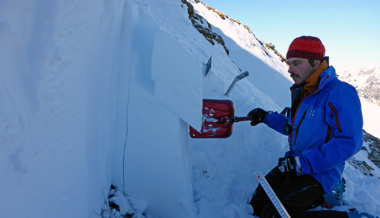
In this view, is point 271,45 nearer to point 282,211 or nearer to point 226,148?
point 226,148

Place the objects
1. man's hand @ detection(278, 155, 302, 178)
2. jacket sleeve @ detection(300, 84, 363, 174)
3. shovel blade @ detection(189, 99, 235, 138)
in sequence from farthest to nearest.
Result: shovel blade @ detection(189, 99, 235, 138) < man's hand @ detection(278, 155, 302, 178) < jacket sleeve @ detection(300, 84, 363, 174)

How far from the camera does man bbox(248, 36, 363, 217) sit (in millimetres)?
2393

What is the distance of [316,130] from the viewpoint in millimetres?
2650

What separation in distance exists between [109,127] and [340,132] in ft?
7.29

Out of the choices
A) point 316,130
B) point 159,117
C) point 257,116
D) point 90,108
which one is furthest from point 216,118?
point 90,108

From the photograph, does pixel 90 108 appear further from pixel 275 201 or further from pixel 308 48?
pixel 308 48

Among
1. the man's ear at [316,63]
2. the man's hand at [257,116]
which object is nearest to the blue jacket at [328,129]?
the man's ear at [316,63]

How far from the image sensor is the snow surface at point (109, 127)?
1317 millimetres

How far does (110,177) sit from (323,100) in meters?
2.34

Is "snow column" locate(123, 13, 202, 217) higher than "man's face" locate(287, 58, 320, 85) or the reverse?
the reverse

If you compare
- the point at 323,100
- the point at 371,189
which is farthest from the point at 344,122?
the point at 371,189

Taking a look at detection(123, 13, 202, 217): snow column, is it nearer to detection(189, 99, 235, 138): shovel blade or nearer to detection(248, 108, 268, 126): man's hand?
detection(189, 99, 235, 138): shovel blade

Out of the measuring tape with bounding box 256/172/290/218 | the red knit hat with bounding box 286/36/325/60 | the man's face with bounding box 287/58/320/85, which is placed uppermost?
the red knit hat with bounding box 286/36/325/60

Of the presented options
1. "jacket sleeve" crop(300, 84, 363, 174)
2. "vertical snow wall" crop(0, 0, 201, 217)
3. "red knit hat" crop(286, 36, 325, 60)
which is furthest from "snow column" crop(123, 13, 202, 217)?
"jacket sleeve" crop(300, 84, 363, 174)
